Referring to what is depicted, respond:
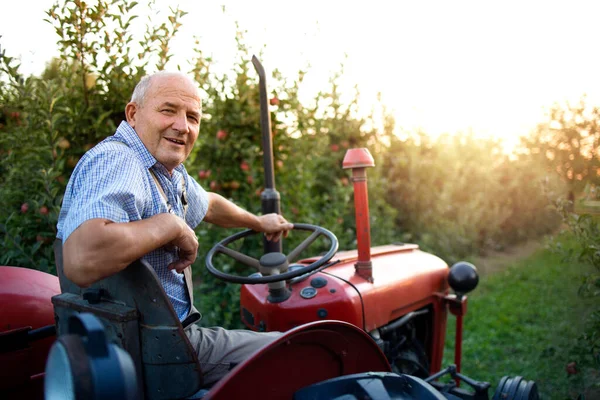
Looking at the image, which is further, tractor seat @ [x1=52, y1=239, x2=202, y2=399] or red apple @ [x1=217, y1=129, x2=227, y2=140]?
red apple @ [x1=217, y1=129, x2=227, y2=140]

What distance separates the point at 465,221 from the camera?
695cm

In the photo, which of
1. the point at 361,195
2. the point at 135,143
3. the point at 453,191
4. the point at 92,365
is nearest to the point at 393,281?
the point at 361,195

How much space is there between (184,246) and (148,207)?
6.8 inches

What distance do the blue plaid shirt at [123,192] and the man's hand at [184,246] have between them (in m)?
A: 0.05

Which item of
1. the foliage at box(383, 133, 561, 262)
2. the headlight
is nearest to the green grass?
the foliage at box(383, 133, 561, 262)

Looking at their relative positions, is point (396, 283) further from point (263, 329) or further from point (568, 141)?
point (568, 141)

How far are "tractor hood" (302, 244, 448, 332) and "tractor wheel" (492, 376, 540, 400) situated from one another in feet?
1.83

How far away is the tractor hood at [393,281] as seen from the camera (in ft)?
6.98

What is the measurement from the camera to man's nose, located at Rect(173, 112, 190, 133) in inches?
66.2

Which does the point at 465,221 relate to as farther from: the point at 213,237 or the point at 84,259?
the point at 84,259

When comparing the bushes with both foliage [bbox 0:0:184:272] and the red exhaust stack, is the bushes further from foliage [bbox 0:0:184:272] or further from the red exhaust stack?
the red exhaust stack

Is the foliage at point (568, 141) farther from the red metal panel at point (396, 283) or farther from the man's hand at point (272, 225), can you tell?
the man's hand at point (272, 225)

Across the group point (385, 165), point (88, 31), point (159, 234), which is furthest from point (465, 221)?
point (159, 234)

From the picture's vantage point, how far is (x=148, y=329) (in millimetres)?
1318
